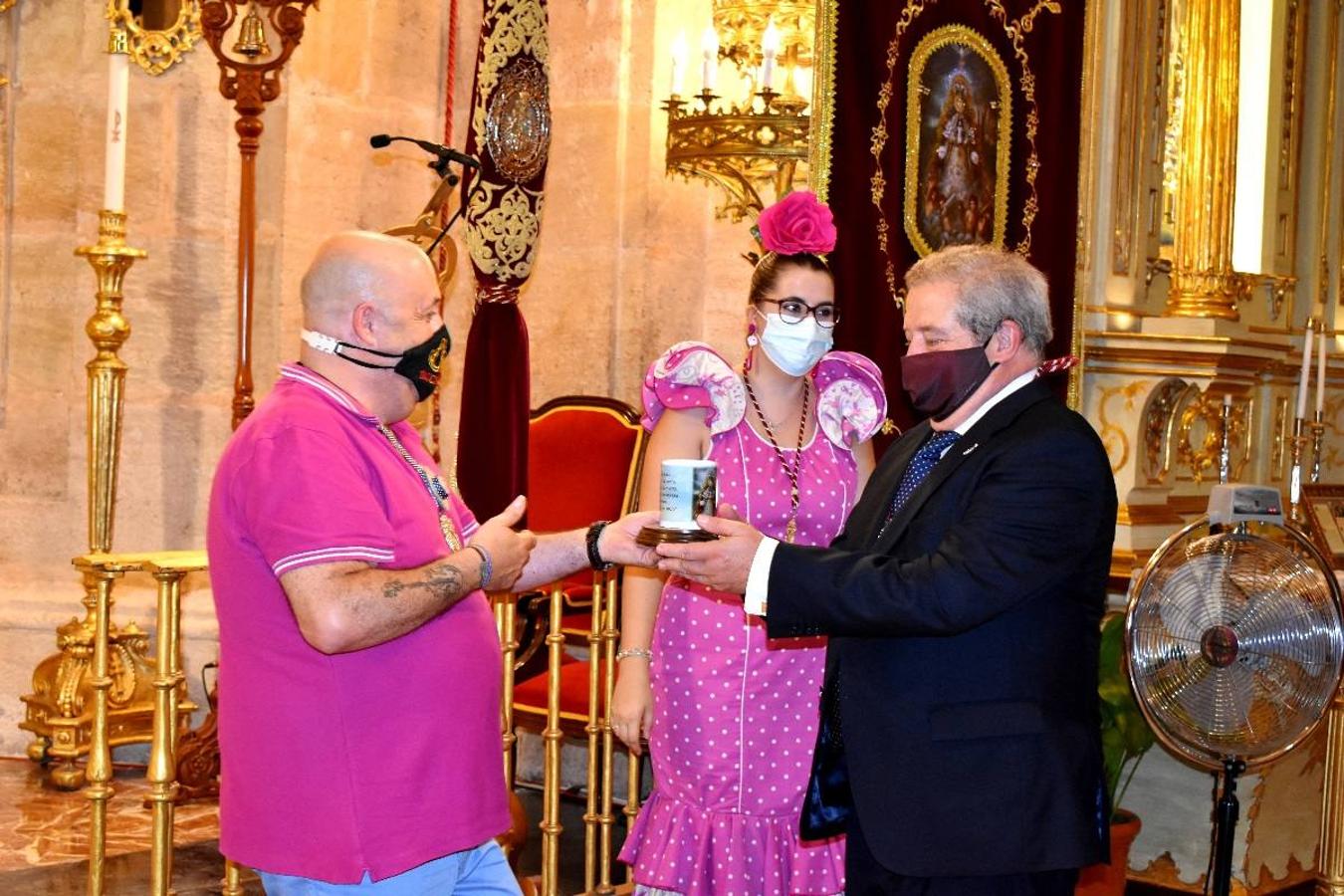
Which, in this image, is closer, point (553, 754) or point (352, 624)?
point (352, 624)

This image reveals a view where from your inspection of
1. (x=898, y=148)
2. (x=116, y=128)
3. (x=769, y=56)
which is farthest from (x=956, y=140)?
(x=116, y=128)

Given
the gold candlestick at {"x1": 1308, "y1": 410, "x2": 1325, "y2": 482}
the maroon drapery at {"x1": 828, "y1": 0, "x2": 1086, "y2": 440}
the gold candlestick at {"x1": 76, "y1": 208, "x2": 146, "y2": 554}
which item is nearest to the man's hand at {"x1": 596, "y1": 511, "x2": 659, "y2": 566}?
the maroon drapery at {"x1": 828, "y1": 0, "x2": 1086, "y2": 440}

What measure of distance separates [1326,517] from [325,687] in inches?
161

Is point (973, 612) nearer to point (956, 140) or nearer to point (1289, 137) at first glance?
point (956, 140)

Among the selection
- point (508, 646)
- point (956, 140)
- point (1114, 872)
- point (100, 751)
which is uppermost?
point (956, 140)

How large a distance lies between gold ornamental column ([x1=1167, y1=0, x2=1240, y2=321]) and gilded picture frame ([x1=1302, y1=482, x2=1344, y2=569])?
680mm

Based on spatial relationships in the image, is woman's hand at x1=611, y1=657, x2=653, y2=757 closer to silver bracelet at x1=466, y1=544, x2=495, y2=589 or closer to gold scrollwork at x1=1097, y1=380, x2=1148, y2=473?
silver bracelet at x1=466, y1=544, x2=495, y2=589

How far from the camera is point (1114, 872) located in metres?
4.83

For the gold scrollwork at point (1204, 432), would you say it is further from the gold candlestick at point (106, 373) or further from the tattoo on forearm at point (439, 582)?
the tattoo on forearm at point (439, 582)

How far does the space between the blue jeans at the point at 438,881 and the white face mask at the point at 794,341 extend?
1279 millimetres

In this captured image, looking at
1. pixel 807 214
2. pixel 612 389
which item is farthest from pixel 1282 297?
pixel 807 214

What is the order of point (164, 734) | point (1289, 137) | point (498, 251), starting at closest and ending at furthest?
point (164, 734)
point (498, 251)
point (1289, 137)

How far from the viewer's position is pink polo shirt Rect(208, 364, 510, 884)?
270cm

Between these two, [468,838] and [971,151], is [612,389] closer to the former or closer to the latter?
[971,151]
